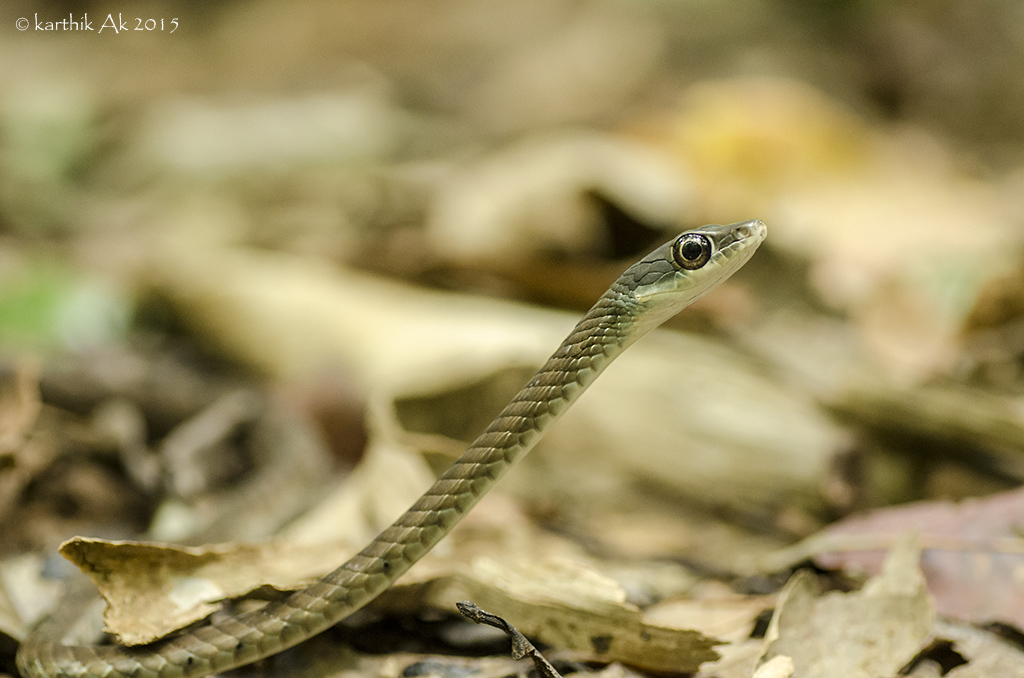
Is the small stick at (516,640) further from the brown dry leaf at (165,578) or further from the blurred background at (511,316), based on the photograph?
the blurred background at (511,316)

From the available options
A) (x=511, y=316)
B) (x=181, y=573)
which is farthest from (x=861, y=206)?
(x=181, y=573)

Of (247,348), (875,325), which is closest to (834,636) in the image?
(875,325)

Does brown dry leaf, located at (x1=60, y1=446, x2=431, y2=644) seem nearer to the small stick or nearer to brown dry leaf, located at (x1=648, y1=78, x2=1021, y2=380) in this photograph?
the small stick

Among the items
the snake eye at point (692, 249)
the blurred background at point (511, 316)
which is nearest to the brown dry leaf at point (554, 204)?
the blurred background at point (511, 316)

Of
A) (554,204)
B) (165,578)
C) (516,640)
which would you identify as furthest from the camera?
(554,204)

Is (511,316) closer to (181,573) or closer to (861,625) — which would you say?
(181,573)

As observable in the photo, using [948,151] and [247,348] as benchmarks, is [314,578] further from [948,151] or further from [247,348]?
[948,151]

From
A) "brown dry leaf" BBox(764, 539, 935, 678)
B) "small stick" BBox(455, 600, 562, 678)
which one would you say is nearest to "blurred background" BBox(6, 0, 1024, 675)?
"brown dry leaf" BBox(764, 539, 935, 678)
